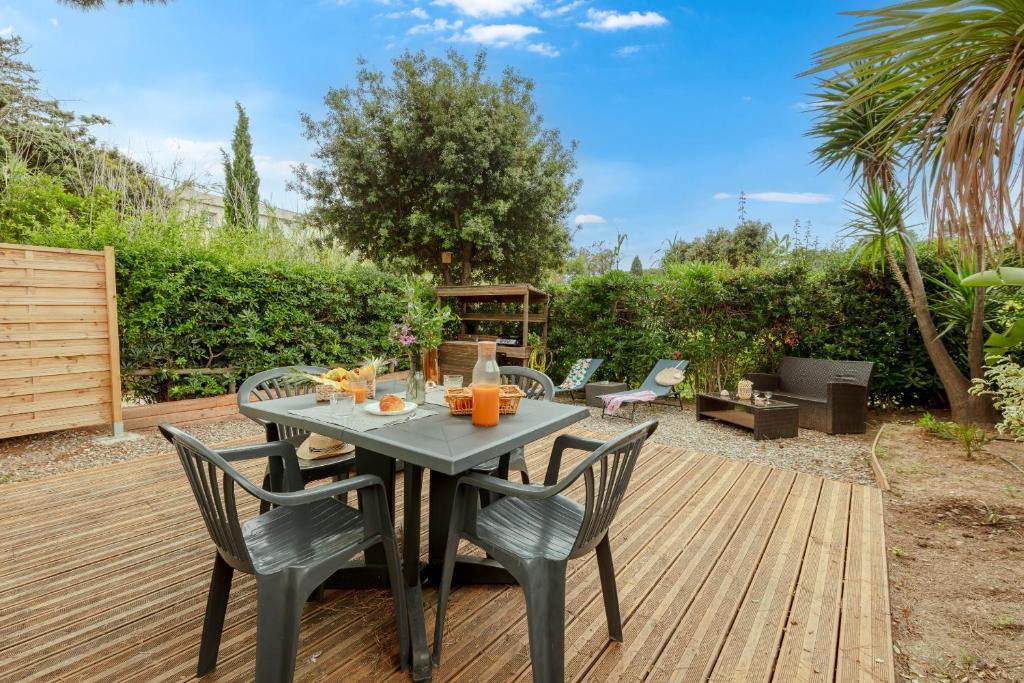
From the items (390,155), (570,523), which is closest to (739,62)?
(390,155)

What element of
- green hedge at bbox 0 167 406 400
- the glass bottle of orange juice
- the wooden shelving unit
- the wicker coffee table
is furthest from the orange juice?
the wooden shelving unit

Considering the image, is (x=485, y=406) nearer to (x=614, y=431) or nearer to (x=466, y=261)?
(x=614, y=431)

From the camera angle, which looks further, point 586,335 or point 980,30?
point 586,335

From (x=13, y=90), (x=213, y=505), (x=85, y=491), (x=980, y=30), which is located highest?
(x=13, y=90)

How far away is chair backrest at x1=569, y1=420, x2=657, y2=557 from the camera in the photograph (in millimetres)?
1339

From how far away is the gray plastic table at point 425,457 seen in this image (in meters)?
1.50

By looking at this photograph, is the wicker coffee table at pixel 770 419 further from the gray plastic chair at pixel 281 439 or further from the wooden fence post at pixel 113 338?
the wooden fence post at pixel 113 338

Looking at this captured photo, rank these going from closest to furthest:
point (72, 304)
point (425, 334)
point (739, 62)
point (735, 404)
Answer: point (425, 334), point (72, 304), point (735, 404), point (739, 62)

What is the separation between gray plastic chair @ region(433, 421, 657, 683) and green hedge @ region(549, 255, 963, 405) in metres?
4.93

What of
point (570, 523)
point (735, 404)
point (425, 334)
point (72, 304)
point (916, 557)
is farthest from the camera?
point (735, 404)

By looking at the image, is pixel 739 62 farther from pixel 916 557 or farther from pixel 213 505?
pixel 213 505

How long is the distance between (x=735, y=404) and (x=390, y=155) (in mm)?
6981

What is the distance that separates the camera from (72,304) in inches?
164

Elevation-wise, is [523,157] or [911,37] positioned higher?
[523,157]
